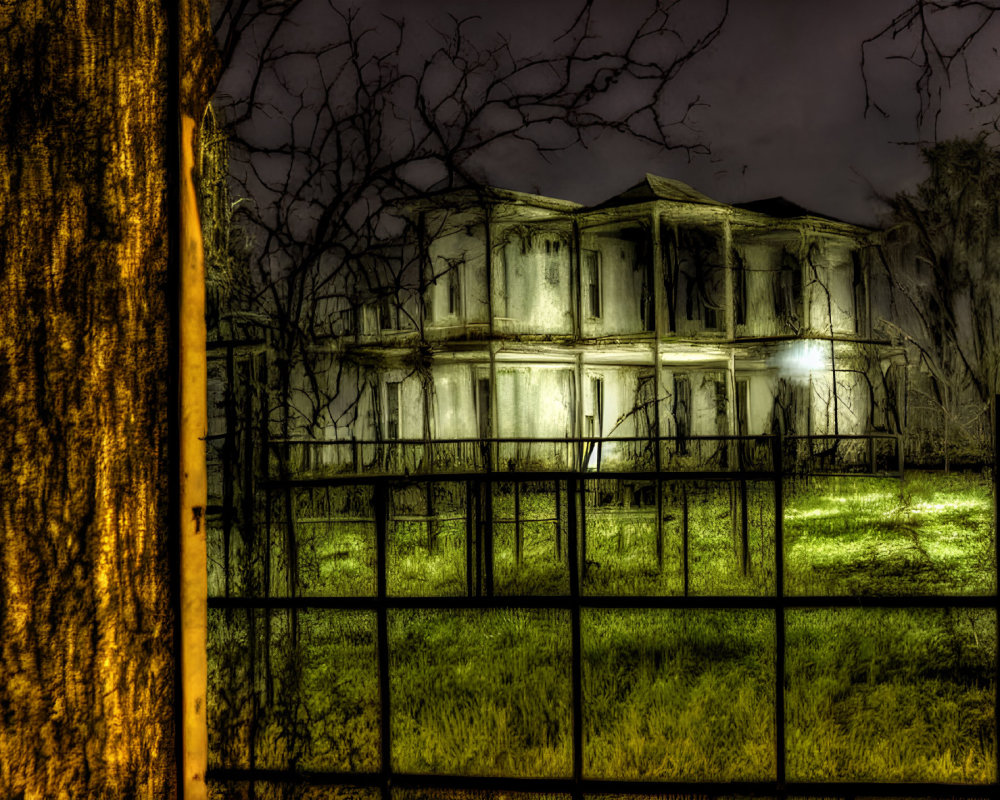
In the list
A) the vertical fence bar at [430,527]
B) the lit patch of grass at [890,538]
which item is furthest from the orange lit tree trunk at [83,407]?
the vertical fence bar at [430,527]

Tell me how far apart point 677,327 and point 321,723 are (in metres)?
17.6

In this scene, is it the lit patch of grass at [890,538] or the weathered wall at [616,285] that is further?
the weathered wall at [616,285]

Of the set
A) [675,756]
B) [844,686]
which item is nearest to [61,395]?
[675,756]

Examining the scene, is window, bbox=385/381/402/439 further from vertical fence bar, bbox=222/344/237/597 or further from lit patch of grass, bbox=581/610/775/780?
vertical fence bar, bbox=222/344/237/597

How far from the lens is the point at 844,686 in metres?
5.61

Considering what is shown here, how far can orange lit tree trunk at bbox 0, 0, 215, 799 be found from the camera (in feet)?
3.82

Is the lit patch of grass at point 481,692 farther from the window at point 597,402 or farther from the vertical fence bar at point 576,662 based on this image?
the window at point 597,402

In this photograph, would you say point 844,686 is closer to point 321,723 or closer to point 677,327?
point 321,723

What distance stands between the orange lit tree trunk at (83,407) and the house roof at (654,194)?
18.6 metres

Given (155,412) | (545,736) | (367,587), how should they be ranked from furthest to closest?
(367,587)
(545,736)
(155,412)

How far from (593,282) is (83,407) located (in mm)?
20468

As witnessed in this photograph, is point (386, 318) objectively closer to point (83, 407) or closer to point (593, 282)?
point (593, 282)

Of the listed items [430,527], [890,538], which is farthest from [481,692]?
[890,538]

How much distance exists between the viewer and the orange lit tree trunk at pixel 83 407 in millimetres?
1165
